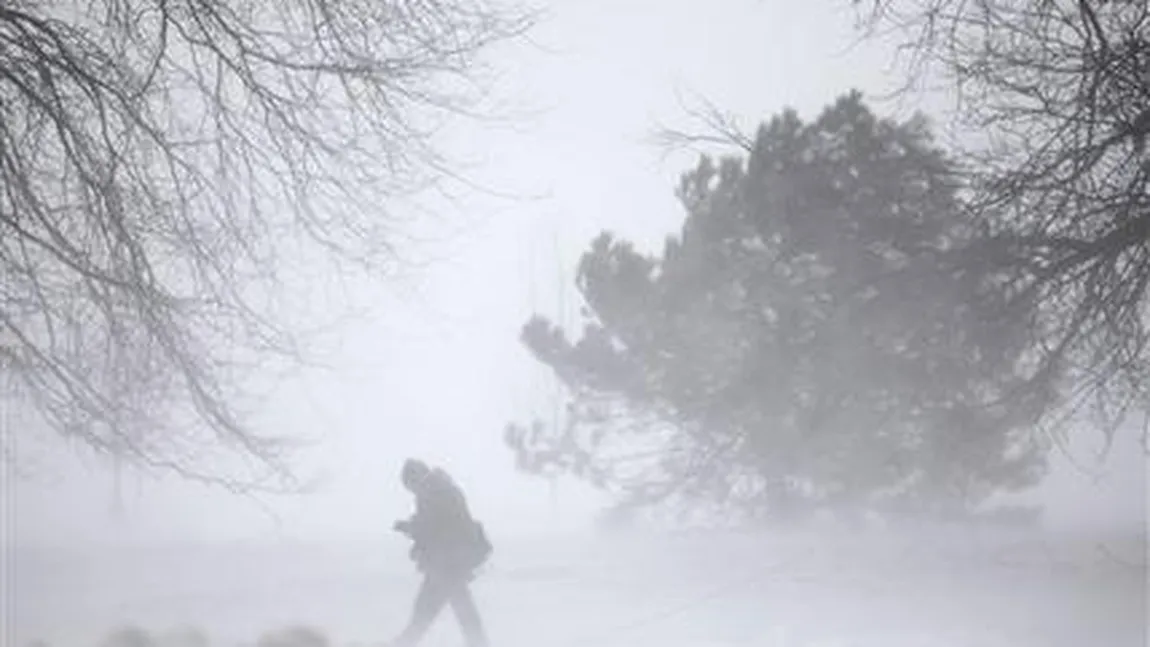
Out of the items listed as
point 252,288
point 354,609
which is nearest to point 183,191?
point 252,288

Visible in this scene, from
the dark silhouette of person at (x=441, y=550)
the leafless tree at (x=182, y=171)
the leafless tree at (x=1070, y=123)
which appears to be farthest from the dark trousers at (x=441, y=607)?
the leafless tree at (x=1070, y=123)

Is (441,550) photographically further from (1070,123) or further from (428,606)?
(1070,123)

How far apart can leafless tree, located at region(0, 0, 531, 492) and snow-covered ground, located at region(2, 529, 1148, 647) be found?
5218 millimetres

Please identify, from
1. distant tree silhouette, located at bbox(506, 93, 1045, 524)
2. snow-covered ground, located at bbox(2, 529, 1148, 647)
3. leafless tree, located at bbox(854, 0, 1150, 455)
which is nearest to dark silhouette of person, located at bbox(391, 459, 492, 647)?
snow-covered ground, located at bbox(2, 529, 1148, 647)

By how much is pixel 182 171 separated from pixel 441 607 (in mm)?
6054

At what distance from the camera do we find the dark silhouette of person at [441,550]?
30.9 feet

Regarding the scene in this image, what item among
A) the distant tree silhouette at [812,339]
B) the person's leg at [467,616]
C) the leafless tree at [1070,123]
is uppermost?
the distant tree silhouette at [812,339]

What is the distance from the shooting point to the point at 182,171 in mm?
4539

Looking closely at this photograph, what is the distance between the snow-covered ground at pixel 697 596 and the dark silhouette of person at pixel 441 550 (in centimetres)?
57

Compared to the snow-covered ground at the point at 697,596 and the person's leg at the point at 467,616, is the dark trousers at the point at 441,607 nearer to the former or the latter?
the person's leg at the point at 467,616

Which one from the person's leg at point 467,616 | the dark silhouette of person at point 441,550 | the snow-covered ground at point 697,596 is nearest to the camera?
the snow-covered ground at point 697,596

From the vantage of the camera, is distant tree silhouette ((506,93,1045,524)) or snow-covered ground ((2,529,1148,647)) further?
snow-covered ground ((2,529,1148,647))

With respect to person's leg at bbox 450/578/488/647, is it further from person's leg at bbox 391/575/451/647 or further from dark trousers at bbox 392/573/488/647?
person's leg at bbox 391/575/451/647

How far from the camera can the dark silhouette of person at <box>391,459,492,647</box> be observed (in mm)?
9430
